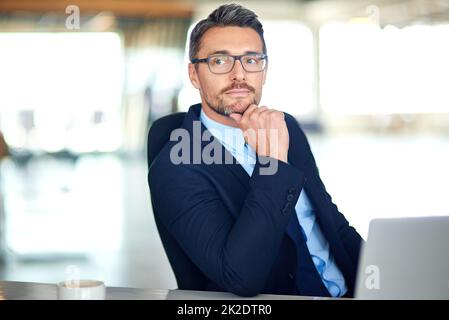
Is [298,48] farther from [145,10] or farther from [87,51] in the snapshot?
[87,51]

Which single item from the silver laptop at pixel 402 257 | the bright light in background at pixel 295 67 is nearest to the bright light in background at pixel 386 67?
the bright light in background at pixel 295 67

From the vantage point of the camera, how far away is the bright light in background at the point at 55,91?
11.9 meters

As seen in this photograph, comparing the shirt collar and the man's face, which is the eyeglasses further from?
the shirt collar

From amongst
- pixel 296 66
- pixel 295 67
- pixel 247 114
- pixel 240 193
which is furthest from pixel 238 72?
pixel 296 66

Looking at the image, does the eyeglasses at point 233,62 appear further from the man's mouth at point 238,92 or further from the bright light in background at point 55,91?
the bright light in background at point 55,91

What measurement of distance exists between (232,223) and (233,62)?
1.29 ft

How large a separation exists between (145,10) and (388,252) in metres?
13.8

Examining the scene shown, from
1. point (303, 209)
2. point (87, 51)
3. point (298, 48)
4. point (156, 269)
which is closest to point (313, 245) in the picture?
point (303, 209)

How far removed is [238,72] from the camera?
156 centimetres

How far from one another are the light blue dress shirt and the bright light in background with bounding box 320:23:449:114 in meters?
13.5

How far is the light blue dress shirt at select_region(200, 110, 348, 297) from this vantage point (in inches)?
65.6

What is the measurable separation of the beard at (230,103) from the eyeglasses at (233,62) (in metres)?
0.04

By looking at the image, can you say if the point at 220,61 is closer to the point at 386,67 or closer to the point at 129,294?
the point at 129,294

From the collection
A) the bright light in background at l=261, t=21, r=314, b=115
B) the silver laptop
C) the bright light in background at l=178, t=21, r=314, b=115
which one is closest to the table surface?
the silver laptop
